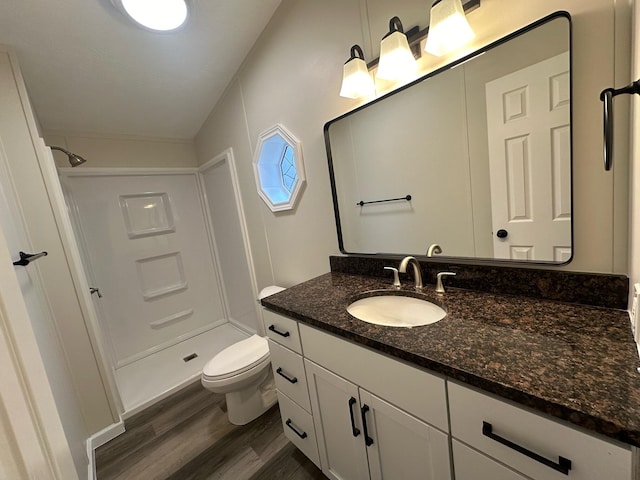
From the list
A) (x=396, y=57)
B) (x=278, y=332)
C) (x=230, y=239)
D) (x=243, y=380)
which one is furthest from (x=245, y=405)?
(x=396, y=57)

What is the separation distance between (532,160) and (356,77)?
80 centimetres

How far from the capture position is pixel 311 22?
1.45m

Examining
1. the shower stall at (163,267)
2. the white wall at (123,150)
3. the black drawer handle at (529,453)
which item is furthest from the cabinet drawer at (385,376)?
the white wall at (123,150)

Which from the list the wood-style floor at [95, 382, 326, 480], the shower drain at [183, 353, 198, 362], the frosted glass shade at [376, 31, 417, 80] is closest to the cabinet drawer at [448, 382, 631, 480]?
the wood-style floor at [95, 382, 326, 480]

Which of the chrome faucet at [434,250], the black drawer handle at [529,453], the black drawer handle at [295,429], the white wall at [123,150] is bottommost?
the black drawer handle at [295,429]

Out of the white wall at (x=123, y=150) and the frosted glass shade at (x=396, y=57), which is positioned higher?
the white wall at (x=123, y=150)

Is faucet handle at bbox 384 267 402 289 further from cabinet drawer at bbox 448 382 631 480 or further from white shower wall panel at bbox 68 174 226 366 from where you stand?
white shower wall panel at bbox 68 174 226 366

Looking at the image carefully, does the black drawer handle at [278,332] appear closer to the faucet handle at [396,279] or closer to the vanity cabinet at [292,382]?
the vanity cabinet at [292,382]

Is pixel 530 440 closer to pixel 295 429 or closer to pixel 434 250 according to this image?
pixel 434 250

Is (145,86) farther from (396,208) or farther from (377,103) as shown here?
(396,208)

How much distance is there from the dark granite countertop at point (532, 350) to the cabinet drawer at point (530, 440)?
0.04 metres

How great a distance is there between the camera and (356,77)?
123 centimetres

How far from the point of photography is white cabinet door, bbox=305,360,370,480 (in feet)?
3.24

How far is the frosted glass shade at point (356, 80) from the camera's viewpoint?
1225 mm
